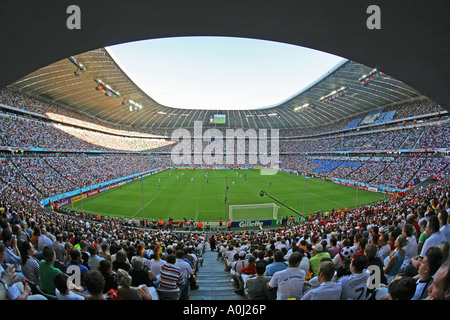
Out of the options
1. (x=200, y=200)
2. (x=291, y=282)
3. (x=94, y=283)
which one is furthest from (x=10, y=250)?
(x=200, y=200)

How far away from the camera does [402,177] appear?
30500 mm

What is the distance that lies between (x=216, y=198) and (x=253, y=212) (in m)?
7.21

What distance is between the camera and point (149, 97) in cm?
4759

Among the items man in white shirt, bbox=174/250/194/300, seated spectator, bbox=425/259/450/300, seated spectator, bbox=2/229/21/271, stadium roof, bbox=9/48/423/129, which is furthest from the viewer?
stadium roof, bbox=9/48/423/129

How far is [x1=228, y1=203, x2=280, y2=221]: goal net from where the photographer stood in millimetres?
20828

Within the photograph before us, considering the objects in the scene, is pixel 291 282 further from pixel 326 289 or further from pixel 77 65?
pixel 77 65

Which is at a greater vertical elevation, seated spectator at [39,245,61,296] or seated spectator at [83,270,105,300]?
seated spectator at [83,270,105,300]

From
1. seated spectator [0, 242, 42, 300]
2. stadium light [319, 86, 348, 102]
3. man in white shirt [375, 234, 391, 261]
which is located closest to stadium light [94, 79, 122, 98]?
seated spectator [0, 242, 42, 300]

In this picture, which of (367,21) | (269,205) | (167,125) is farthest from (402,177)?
(167,125)

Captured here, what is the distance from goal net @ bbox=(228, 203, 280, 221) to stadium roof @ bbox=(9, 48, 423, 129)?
2131cm

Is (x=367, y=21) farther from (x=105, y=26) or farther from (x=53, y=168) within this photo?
(x=53, y=168)

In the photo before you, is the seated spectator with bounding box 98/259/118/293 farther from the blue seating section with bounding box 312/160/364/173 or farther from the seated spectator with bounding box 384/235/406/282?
the blue seating section with bounding box 312/160/364/173

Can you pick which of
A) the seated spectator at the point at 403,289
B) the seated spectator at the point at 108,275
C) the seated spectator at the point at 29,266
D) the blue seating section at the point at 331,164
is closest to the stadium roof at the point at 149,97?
the blue seating section at the point at 331,164
